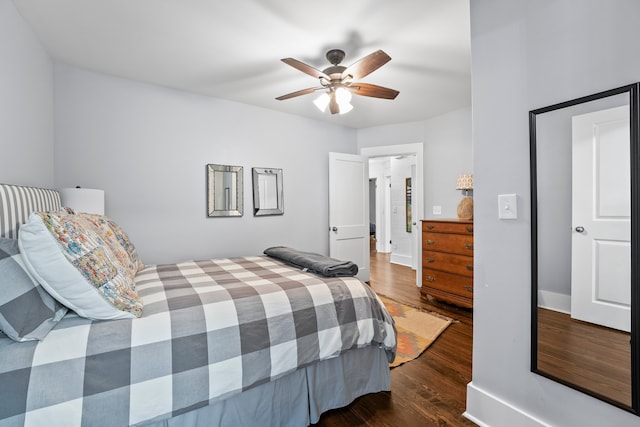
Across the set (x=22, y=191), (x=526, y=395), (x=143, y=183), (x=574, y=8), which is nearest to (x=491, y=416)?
(x=526, y=395)

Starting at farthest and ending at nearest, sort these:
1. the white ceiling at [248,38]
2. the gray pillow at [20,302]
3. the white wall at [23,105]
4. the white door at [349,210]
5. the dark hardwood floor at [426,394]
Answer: the white door at [349,210] < the white ceiling at [248,38] < the white wall at [23,105] < the dark hardwood floor at [426,394] < the gray pillow at [20,302]

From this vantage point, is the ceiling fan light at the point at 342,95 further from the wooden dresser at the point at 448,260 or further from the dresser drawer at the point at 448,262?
the dresser drawer at the point at 448,262

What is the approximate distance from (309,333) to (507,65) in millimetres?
1749

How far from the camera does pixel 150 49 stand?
238 cm

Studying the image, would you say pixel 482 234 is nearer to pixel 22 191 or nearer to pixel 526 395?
pixel 526 395

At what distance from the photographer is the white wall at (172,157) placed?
2723 millimetres

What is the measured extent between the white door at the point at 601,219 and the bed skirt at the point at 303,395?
45.1 inches

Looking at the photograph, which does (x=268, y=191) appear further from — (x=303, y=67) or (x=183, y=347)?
(x=183, y=347)

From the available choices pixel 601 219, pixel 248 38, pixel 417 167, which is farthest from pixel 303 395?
pixel 417 167

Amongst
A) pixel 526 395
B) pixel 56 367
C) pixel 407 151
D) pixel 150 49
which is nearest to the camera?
pixel 56 367

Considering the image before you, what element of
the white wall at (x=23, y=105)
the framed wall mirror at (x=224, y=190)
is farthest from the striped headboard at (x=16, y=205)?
the framed wall mirror at (x=224, y=190)

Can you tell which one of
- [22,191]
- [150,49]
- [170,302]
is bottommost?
[170,302]

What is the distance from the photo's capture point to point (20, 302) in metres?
1.03

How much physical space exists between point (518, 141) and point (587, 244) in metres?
0.56
